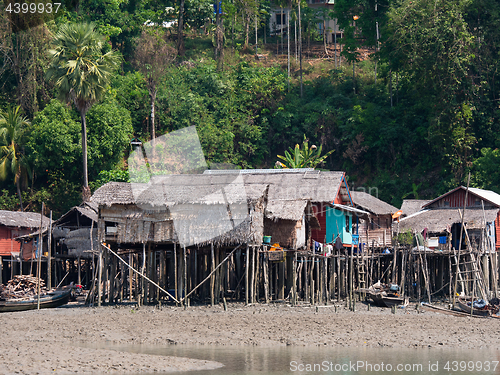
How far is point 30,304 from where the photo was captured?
2411 centimetres

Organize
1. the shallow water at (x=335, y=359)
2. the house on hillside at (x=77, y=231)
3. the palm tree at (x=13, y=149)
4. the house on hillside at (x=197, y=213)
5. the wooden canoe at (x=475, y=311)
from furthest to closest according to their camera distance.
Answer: the palm tree at (x=13, y=149) → the house on hillside at (x=77, y=231) → the house on hillside at (x=197, y=213) → the wooden canoe at (x=475, y=311) → the shallow water at (x=335, y=359)

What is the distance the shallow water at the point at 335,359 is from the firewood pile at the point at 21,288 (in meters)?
9.34

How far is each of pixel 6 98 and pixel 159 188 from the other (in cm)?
2296

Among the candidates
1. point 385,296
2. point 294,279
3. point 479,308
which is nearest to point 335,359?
point 294,279

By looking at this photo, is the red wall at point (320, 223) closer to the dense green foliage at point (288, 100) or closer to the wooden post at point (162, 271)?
the wooden post at point (162, 271)

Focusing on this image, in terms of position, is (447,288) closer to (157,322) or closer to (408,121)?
(157,322)

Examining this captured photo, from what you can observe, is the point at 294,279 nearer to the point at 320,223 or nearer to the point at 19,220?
the point at 320,223

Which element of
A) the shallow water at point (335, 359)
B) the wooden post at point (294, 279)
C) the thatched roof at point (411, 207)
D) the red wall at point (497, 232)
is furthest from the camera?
the thatched roof at point (411, 207)

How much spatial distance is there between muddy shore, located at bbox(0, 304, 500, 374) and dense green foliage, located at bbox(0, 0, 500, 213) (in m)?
17.5

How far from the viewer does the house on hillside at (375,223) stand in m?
31.9

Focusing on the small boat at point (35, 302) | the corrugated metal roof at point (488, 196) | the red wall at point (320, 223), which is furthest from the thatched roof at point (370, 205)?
the small boat at point (35, 302)

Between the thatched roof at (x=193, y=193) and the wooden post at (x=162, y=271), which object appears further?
the wooden post at (x=162, y=271)

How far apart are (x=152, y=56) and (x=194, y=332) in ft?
109

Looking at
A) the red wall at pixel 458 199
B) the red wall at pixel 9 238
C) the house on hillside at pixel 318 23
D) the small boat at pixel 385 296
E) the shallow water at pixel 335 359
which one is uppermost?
the house on hillside at pixel 318 23
